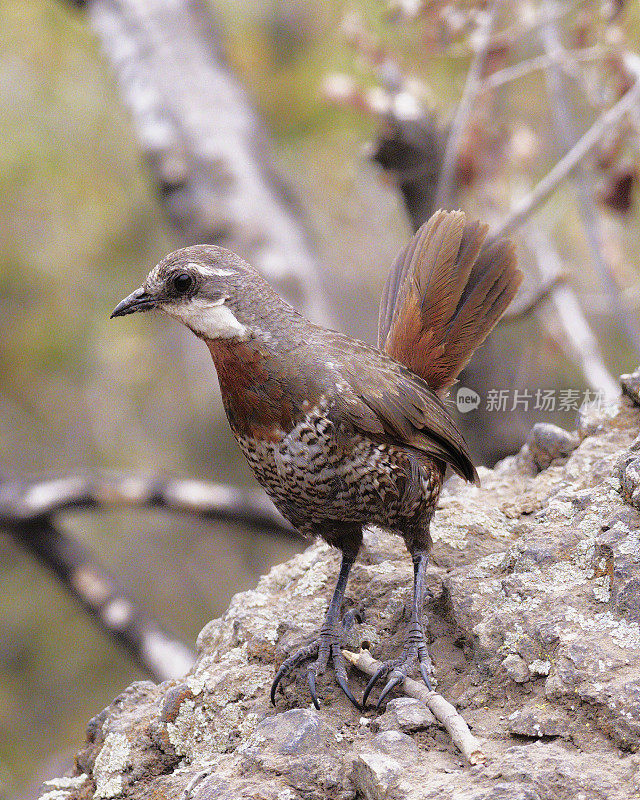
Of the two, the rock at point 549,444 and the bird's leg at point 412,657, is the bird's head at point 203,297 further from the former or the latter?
the rock at point 549,444

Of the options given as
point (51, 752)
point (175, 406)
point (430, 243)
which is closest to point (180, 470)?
Result: point (175, 406)

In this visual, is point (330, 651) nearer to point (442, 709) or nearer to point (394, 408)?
point (442, 709)

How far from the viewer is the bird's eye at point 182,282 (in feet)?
8.93

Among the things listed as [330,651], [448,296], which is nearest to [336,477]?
[330,651]

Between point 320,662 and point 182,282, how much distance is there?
1.17 meters

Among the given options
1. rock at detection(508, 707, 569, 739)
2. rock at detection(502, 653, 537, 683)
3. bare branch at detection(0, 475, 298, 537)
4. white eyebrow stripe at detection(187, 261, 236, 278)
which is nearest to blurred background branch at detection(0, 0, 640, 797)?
bare branch at detection(0, 475, 298, 537)

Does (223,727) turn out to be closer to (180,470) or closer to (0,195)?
(180,470)

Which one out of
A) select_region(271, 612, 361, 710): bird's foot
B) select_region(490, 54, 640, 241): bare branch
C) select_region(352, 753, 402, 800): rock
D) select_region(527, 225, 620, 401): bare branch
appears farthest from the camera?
select_region(527, 225, 620, 401): bare branch

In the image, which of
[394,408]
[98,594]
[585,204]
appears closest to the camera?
[394,408]

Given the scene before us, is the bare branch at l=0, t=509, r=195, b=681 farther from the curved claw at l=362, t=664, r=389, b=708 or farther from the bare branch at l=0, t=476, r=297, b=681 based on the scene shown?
the curved claw at l=362, t=664, r=389, b=708

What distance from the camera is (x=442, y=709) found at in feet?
7.46

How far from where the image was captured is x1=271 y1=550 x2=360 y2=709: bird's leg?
256cm

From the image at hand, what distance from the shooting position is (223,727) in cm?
256

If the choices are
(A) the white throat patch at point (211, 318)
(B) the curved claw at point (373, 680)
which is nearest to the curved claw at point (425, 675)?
(B) the curved claw at point (373, 680)
